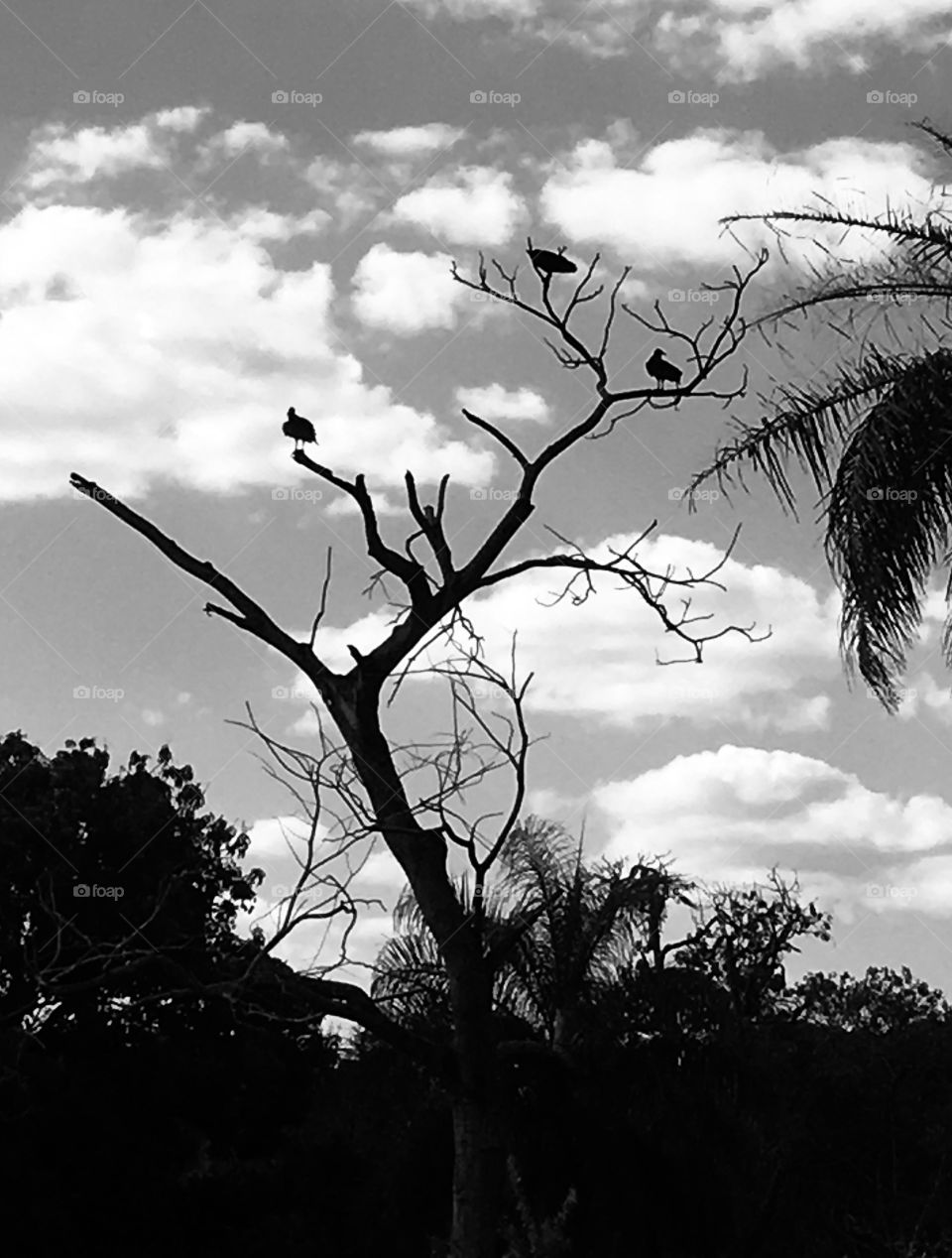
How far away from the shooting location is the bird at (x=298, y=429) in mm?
7188

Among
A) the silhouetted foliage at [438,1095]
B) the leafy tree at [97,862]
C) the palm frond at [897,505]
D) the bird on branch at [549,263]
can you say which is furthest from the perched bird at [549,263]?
the leafy tree at [97,862]

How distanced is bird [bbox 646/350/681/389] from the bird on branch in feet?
2.10

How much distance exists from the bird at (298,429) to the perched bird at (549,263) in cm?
126

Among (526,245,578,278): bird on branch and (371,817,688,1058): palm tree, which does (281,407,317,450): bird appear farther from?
(371,817,688,1058): palm tree

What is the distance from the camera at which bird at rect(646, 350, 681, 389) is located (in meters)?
7.21

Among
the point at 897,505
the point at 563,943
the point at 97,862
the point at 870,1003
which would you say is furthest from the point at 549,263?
the point at 870,1003

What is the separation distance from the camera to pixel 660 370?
7266 mm

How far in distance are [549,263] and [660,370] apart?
2.52 feet

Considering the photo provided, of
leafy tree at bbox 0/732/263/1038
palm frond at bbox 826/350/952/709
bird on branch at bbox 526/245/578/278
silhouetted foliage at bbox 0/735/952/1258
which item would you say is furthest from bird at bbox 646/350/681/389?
leafy tree at bbox 0/732/263/1038

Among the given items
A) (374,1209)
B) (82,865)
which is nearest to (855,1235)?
(374,1209)

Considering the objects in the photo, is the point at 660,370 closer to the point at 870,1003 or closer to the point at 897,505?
the point at 897,505

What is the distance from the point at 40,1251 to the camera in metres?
18.7

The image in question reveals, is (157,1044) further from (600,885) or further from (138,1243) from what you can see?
(600,885)

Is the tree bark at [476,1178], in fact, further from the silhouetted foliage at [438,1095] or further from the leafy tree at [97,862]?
the leafy tree at [97,862]
